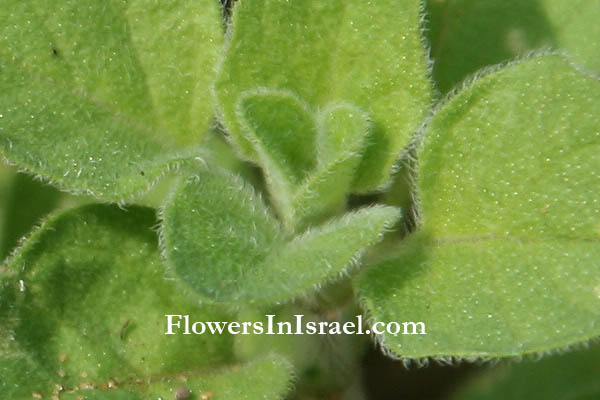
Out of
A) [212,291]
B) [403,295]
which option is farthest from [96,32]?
[403,295]

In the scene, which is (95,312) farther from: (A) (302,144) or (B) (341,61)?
(B) (341,61)

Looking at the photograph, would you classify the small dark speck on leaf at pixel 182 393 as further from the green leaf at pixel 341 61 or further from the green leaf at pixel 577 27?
the green leaf at pixel 577 27

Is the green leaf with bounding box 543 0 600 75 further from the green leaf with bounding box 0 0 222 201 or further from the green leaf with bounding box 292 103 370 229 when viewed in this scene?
the green leaf with bounding box 0 0 222 201

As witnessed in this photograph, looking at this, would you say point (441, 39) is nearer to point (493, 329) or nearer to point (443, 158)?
point (443, 158)

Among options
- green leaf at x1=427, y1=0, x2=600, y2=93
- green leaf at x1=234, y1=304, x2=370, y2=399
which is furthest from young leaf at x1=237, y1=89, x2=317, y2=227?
green leaf at x1=427, y1=0, x2=600, y2=93

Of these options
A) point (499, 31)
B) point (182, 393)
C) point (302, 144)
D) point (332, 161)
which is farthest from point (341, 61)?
point (182, 393)
